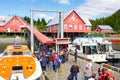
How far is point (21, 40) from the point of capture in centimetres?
8912

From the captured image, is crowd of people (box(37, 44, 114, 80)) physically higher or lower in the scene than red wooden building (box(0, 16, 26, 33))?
lower

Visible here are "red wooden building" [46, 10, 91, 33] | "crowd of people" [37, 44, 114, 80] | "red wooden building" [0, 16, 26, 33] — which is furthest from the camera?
"red wooden building" [0, 16, 26, 33]

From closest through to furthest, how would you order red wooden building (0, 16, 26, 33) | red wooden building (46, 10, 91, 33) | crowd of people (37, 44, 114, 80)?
crowd of people (37, 44, 114, 80)
red wooden building (46, 10, 91, 33)
red wooden building (0, 16, 26, 33)

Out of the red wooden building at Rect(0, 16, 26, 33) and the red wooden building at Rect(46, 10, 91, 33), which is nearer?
the red wooden building at Rect(46, 10, 91, 33)

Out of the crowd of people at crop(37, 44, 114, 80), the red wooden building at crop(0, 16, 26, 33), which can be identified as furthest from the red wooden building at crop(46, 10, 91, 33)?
the crowd of people at crop(37, 44, 114, 80)

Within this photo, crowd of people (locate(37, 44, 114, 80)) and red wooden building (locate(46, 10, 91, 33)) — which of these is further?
red wooden building (locate(46, 10, 91, 33))

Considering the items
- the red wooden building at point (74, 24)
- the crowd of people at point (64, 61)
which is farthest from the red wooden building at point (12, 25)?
the crowd of people at point (64, 61)

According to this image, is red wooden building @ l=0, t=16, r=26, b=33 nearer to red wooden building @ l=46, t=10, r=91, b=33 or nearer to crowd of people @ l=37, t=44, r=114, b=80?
red wooden building @ l=46, t=10, r=91, b=33

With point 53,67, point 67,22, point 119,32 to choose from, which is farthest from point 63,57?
point 119,32

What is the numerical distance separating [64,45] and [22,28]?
66185 mm

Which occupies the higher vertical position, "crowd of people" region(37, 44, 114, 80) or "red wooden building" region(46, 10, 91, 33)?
"red wooden building" region(46, 10, 91, 33)

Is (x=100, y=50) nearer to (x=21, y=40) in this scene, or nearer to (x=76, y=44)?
(x=76, y=44)

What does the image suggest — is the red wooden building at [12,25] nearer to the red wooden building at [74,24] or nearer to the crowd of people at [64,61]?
the red wooden building at [74,24]

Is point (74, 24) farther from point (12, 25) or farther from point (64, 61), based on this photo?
point (64, 61)
